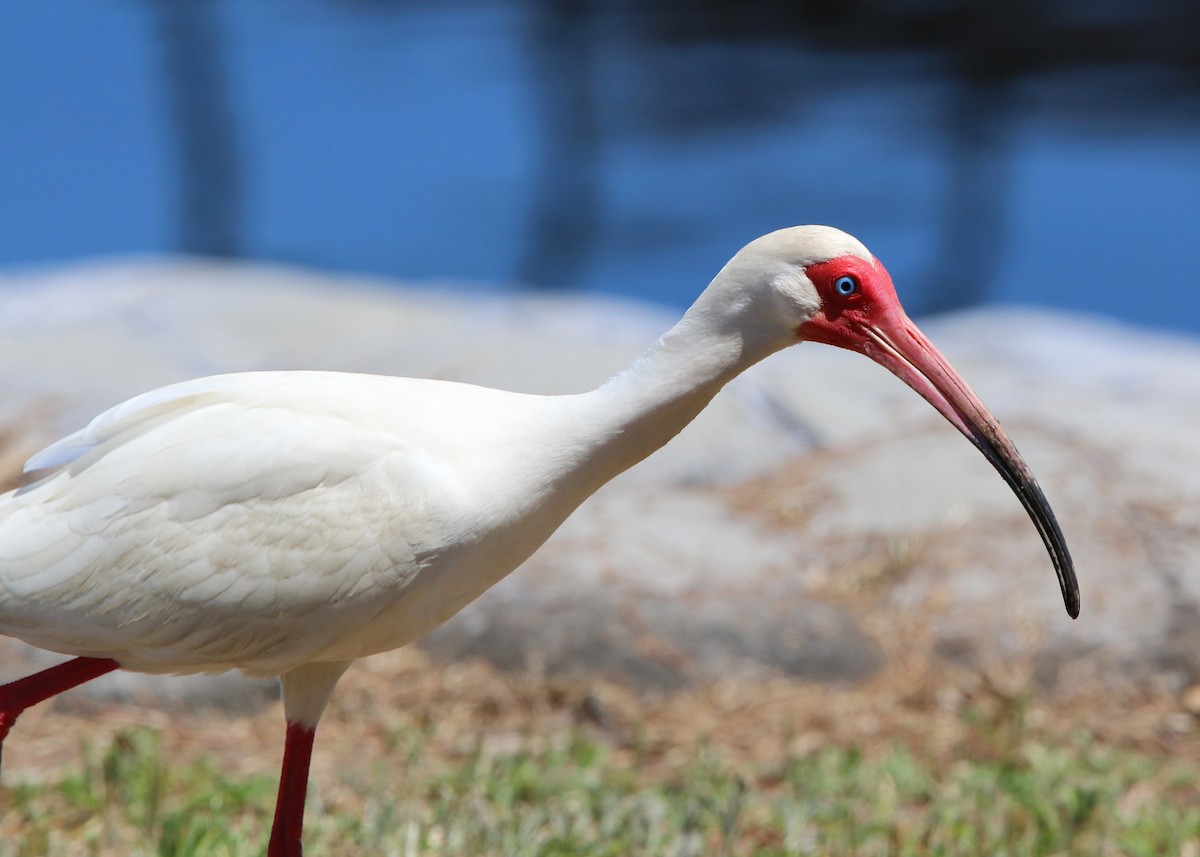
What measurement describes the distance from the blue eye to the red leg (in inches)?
57.5

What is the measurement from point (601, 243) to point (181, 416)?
7243 millimetres

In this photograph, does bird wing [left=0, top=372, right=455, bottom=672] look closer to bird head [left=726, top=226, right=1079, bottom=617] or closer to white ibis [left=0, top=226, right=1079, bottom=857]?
white ibis [left=0, top=226, right=1079, bottom=857]

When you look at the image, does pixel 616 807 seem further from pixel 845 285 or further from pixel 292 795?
pixel 845 285

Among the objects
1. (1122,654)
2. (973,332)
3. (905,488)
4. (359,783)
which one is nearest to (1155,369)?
(973,332)

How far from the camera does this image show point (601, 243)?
32.9 ft

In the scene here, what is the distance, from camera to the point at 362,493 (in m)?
2.78

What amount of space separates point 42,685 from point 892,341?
1.78 meters

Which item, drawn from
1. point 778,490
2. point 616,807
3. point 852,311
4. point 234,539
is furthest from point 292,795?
point 778,490

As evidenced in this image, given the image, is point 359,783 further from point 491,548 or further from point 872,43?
point 872,43

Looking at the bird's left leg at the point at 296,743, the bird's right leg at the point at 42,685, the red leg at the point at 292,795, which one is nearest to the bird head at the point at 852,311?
the bird's left leg at the point at 296,743

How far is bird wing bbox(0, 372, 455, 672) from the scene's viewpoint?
9.05ft

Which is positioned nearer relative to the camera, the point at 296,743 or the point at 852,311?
the point at 852,311

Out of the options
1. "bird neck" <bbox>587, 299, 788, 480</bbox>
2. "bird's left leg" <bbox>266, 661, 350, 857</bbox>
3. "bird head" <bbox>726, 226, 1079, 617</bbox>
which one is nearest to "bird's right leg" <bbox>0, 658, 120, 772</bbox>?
"bird's left leg" <bbox>266, 661, 350, 857</bbox>

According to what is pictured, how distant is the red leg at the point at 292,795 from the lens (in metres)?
3.17
